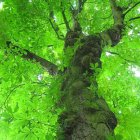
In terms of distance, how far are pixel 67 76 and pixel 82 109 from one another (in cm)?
100

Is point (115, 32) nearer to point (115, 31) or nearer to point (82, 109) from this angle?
point (115, 31)

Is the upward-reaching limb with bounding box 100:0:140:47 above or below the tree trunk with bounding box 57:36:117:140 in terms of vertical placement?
above

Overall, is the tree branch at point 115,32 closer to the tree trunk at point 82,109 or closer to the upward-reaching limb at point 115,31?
the upward-reaching limb at point 115,31

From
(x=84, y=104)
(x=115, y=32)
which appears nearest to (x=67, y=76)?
(x=84, y=104)

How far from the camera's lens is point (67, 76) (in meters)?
3.58

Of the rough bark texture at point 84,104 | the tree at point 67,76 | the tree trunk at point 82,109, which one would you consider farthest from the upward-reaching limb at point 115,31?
the tree trunk at point 82,109

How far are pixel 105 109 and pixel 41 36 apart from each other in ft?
10.7

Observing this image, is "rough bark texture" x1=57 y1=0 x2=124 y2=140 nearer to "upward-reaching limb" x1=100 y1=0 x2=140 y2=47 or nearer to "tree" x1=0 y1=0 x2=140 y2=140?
"tree" x1=0 y1=0 x2=140 y2=140

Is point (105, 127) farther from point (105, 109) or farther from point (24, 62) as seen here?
point (24, 62)

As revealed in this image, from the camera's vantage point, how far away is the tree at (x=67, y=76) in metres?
2.53

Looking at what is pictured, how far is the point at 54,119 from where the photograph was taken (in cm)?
293

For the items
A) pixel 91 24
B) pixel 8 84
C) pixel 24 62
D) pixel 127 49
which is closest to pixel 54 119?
pixel 24 62

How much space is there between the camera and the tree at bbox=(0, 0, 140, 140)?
8.30 ft

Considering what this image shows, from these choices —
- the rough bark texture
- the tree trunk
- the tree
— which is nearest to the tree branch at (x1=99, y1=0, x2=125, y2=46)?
the tree
